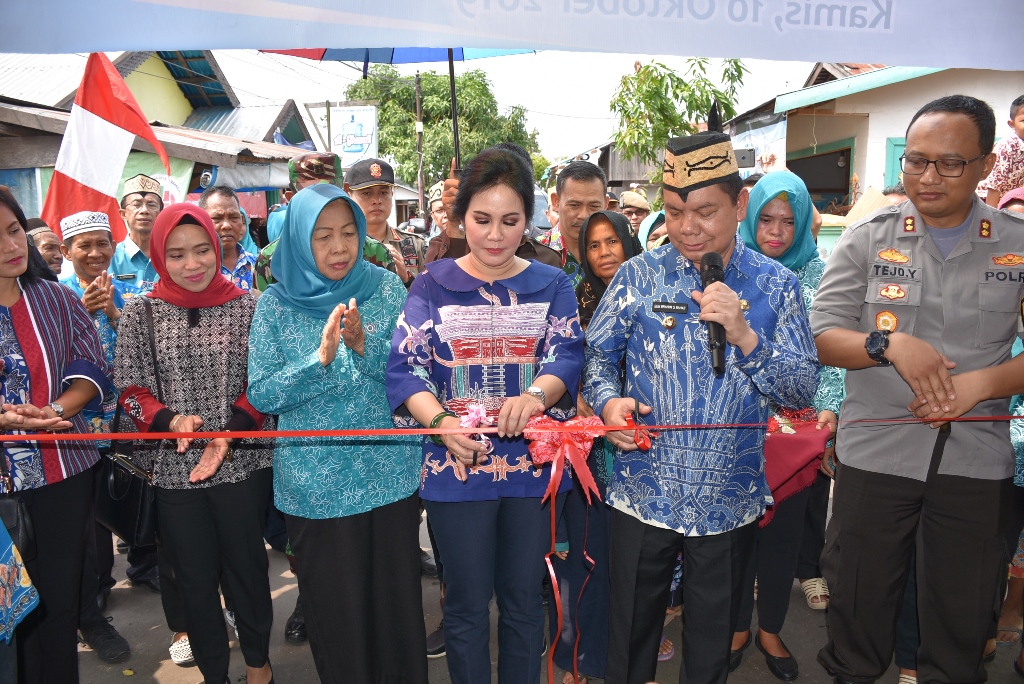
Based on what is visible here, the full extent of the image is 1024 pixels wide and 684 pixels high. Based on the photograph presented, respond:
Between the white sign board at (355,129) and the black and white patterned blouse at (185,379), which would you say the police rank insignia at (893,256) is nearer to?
the black and white patterned blouse at (185,379)

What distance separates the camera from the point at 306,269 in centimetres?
279

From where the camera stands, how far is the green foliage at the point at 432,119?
106 feet

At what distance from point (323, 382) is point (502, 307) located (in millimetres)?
747

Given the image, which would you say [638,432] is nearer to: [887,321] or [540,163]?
[887,321]

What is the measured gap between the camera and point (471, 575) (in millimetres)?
2520

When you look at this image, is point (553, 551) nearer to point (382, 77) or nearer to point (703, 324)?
point (703, 324)

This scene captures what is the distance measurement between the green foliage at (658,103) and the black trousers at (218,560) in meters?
7.27

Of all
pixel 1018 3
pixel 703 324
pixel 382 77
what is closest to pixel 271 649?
pixel 703 324

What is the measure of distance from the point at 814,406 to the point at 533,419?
5.23 feet

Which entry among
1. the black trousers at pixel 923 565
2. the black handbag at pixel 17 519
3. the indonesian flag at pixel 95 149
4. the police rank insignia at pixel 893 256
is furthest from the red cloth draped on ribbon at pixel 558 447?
the indonesian flag at pixel 95 149

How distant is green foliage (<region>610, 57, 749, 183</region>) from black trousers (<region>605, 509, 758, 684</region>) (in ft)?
23.6

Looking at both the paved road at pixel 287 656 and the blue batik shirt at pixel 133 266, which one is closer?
the paved road at pixel 287 656

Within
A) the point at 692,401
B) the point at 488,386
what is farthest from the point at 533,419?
the point at 692,401

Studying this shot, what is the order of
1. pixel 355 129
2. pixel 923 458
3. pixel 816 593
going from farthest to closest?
pixel 355 129
pixel 816 593
pixel 923 458
